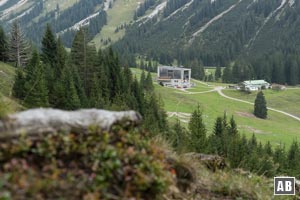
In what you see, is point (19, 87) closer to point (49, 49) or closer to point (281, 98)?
point (49, 49)

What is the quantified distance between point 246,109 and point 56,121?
132m

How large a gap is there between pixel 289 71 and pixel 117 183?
20406cm

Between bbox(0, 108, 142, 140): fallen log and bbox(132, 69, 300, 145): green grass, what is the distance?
262 feet

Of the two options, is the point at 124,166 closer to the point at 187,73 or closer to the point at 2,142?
the point at 2,142

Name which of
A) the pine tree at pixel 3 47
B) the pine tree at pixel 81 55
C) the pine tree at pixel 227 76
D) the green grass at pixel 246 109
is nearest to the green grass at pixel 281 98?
the green grass at pixel 246 109

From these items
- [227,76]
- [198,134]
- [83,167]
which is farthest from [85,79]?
[227,76]

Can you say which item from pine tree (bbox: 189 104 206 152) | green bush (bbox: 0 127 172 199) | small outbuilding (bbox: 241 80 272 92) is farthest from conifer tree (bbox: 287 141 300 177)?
small outbuilding (bbox: 241 80 272 92)

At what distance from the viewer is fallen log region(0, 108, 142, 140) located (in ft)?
18.0

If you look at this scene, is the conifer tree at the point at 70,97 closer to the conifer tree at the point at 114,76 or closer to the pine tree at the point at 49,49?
the pine tree at the point at 49,49

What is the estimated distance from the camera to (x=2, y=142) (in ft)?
17.5

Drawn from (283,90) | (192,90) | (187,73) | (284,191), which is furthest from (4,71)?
(283,90)

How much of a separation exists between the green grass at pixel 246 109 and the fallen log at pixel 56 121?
7979cm

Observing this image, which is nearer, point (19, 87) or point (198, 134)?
point (19, 87)

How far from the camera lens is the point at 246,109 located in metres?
132
